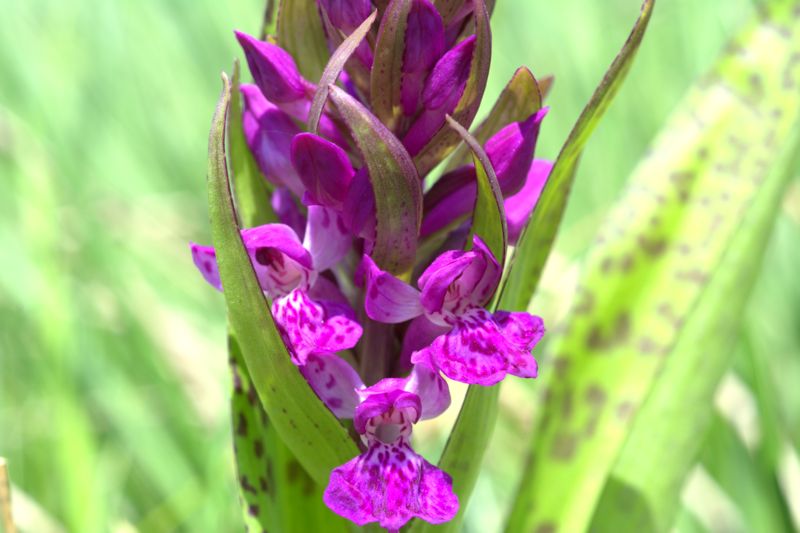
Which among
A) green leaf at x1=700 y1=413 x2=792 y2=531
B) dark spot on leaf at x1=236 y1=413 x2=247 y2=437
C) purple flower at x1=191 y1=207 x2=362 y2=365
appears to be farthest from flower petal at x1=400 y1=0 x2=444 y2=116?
green leaf at x1=700 y1=413 x2=792 y2=531

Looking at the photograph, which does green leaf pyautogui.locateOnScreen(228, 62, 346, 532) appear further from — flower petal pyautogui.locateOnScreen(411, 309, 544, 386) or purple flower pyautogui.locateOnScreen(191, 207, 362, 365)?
flower petal pyautogui.locateOnScreen(411, 309, 544, 386)

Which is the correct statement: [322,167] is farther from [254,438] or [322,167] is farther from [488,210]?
[254,438]

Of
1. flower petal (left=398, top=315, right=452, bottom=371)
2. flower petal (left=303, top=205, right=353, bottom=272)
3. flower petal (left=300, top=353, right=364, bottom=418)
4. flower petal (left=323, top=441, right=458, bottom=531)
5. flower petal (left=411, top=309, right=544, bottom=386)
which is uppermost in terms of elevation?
flower petal (left=303, top=205, right=353, bottom=272)

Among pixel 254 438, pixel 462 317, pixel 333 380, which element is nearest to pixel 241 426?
pixel 254 438

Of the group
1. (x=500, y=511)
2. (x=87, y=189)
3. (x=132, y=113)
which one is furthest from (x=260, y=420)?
(x=132, y=113)

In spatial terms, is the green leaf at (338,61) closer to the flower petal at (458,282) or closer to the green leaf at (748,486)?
the flower petal at (458,282)

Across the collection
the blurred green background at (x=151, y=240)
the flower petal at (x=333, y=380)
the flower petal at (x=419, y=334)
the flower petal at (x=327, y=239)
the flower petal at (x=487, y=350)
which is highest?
the flower petal at (x=327, y=239)

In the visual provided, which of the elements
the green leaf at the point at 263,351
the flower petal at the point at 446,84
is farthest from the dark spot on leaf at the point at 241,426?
the flower petal at the point at 446,84
